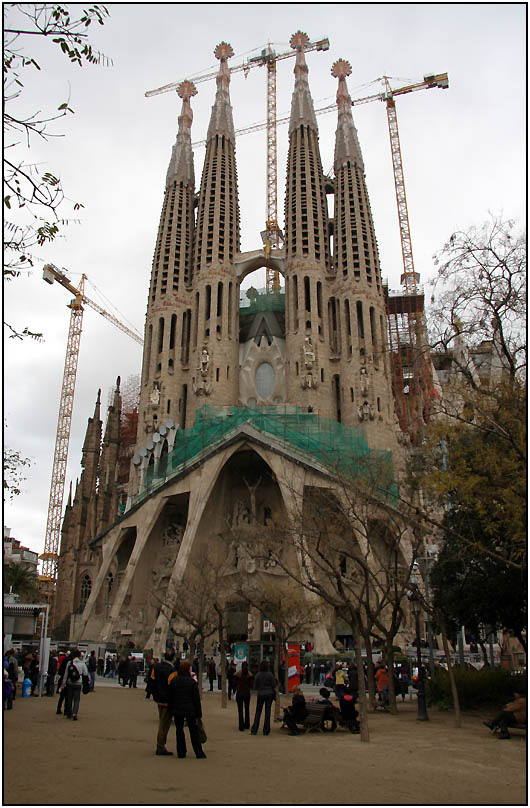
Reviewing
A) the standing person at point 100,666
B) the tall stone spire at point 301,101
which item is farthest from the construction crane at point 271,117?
the standing person at point 100,666

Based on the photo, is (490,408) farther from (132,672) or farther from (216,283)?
(216,283)

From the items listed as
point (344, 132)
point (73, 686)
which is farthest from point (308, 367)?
point (73, 686)

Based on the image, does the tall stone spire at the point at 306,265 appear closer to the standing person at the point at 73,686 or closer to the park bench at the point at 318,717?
the park bench at the point at 318,717

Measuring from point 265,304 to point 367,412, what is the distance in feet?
47.5

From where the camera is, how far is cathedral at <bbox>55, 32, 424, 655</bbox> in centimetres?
3966

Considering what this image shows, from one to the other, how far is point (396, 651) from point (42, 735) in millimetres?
25525

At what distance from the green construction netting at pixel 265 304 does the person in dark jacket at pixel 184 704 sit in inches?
1777

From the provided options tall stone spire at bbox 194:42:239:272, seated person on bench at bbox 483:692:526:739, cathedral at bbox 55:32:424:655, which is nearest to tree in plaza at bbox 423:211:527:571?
seated person on bench at bbox 483:692:526:739

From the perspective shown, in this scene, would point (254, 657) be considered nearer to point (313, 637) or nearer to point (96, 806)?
point (313, 637)

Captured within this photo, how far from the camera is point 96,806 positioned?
223 inches

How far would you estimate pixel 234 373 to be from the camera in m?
48.0

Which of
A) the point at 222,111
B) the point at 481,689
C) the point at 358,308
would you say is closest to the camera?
the point at 481,689

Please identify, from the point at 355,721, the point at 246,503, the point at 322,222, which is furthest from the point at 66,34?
the point at 322,222

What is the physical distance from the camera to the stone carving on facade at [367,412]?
4297 centimetres
